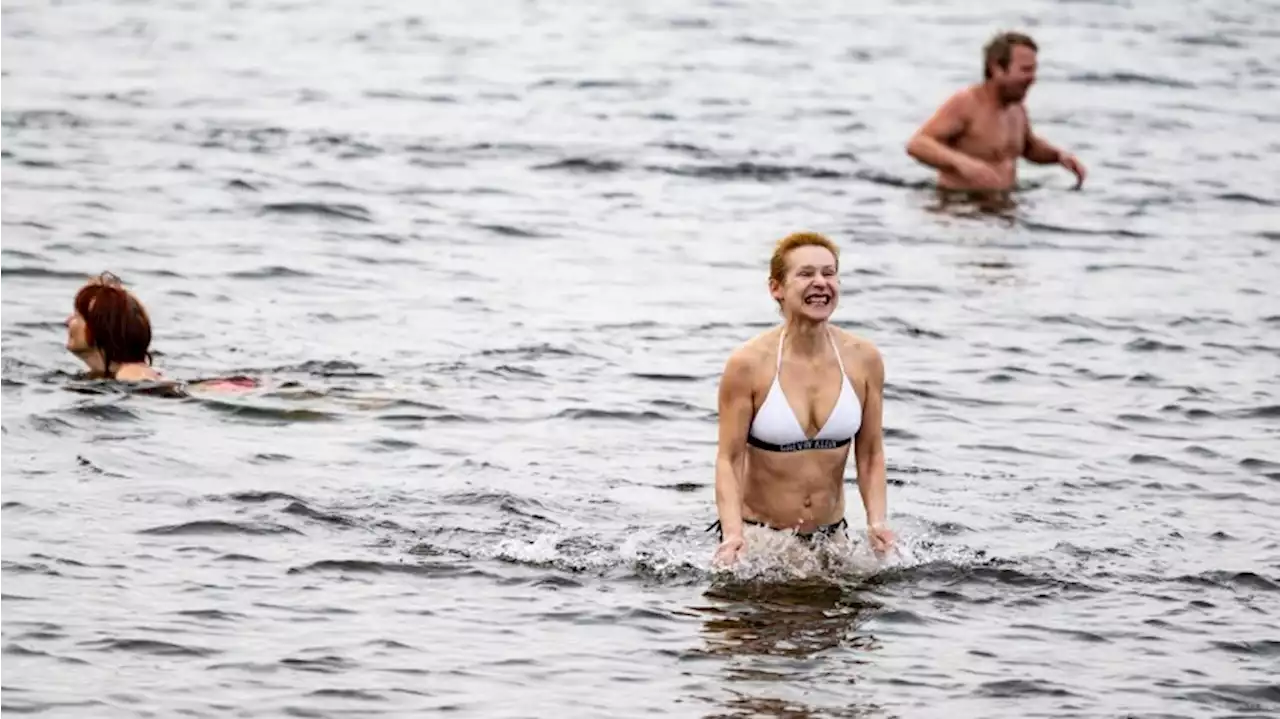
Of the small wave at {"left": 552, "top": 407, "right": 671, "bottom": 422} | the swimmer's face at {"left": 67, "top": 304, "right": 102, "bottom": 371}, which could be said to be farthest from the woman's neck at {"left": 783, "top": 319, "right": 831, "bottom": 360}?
the swimmer's face at {"left": 67, "top": 304, "right": 102, "bottom": 371}

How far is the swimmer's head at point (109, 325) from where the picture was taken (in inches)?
589

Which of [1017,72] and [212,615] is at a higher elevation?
[1017,72]

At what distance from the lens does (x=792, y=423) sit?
1152 cm

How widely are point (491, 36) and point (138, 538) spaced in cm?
2284

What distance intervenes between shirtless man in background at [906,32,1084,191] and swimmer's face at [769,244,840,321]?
11.2 meters

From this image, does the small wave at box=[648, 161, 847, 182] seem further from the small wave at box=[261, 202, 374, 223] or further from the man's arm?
the small wave at box=[261, 202, 374, 223]

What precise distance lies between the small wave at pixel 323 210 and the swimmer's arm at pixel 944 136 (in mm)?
5115

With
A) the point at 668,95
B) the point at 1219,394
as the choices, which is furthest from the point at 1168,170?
the point at 1219,394

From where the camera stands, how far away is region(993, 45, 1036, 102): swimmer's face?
22.0 m

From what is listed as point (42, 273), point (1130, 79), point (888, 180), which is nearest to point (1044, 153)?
point (888, 180)

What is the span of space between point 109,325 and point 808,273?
5.71 meters

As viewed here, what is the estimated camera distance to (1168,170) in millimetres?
25406

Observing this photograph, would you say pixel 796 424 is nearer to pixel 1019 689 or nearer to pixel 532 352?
pixel 1019 689

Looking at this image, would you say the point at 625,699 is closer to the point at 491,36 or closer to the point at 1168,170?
the point at 1168,170
